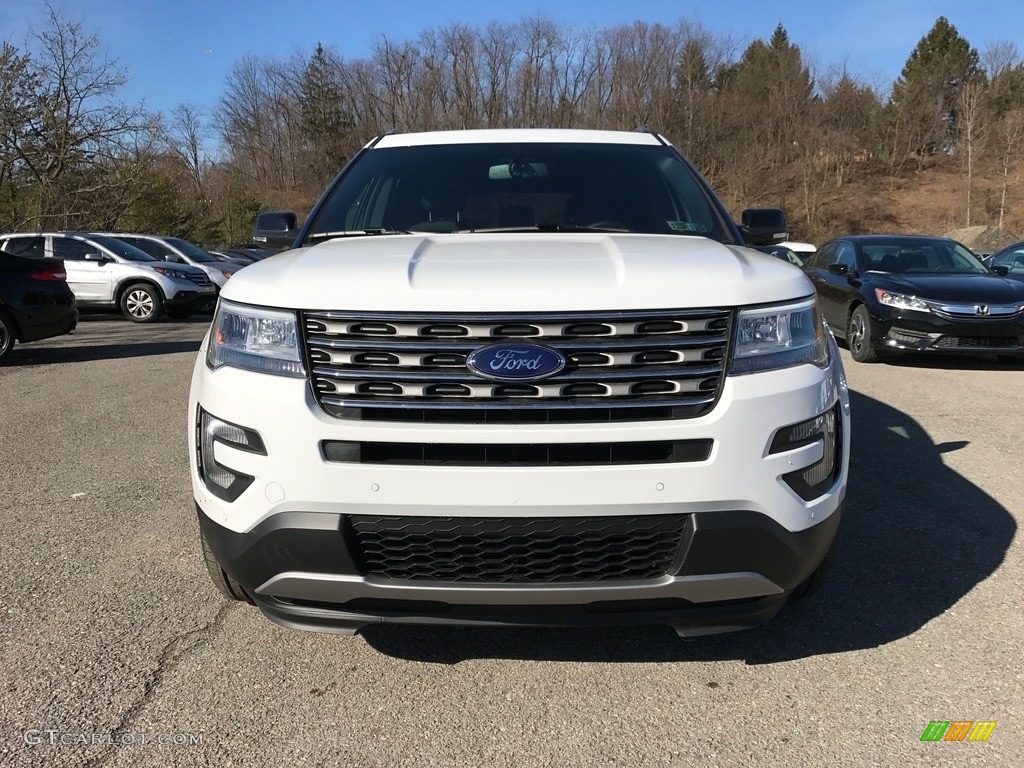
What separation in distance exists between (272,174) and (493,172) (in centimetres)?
6263

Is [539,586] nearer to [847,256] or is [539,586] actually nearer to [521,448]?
[521,448]

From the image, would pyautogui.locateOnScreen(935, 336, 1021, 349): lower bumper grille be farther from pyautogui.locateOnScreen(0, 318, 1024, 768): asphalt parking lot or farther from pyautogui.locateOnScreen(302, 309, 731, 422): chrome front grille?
pyautogui.locateOnScreen(302, 309, 731, 422): chrome front grille

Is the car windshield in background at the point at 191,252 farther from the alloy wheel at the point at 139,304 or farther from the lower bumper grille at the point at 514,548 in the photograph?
the lower bumper grille at the point at 514,548

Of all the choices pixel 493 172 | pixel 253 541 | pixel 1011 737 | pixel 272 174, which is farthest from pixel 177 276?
pixel 272 174

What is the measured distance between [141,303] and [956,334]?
43.7 feet

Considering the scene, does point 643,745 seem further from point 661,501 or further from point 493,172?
point 493,172

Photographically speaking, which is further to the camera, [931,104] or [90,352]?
[931,104]

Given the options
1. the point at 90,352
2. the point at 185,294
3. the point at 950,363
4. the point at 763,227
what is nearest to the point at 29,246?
the point at 185,294

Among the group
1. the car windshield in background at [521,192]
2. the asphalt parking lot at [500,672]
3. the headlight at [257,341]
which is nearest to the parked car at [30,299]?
the asphalt parking lot at [500,672]

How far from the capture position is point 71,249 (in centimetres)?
1462

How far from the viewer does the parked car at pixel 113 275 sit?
14.5 m

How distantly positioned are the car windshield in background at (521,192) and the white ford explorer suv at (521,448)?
1.12 metres

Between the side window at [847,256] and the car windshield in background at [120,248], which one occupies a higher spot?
the car windshield in background at [120,248]

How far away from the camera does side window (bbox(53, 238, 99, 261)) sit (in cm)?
1459
